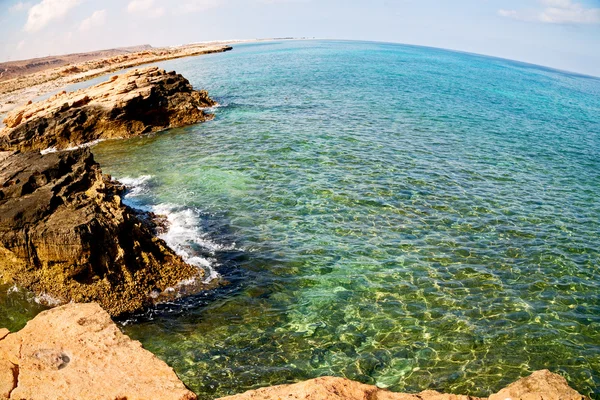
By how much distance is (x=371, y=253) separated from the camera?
1627 cm

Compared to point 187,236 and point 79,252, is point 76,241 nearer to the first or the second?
point 79,252

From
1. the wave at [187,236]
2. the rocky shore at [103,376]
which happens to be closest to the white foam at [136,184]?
the wave at [187,236]

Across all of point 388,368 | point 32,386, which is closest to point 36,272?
point 32,386

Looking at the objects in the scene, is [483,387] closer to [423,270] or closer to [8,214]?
[423,270]

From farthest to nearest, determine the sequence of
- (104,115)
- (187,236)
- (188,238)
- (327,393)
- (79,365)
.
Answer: (104,115), (187,236), (188,238), (79,365), (327,393)

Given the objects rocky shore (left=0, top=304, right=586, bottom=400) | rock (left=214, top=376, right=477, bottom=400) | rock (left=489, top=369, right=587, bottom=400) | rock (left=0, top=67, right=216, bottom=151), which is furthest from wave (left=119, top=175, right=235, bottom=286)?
rock (left=0, top=67, right=216, bottom=151)

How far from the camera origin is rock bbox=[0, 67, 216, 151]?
102 ft

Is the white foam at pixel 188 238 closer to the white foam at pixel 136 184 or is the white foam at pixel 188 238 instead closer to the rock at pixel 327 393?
the white foam at pixel 136 184

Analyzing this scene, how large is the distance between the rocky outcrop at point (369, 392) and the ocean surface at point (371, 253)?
2.38 m

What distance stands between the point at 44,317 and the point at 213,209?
11435 millimetres

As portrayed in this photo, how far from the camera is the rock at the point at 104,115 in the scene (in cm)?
3123

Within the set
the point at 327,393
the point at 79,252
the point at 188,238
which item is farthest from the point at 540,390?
the point at 188,238

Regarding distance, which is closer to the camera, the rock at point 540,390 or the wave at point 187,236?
the rock at point 540,390

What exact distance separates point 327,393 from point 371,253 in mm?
9601
